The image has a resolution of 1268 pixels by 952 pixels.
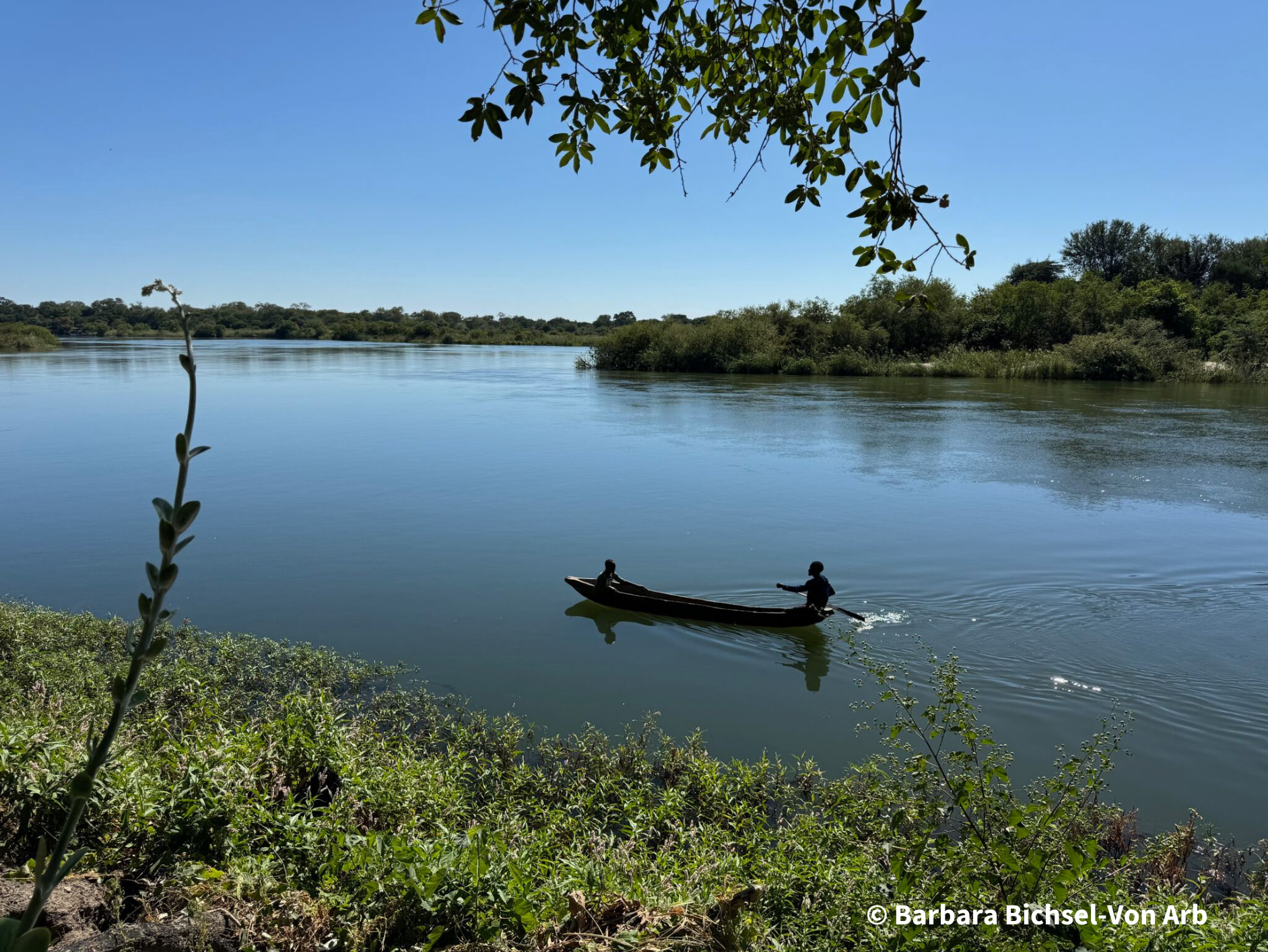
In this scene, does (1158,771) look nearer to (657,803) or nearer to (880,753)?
(880,753)

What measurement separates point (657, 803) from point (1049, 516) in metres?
12.2

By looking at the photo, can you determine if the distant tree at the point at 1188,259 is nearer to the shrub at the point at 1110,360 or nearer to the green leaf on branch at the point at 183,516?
the shrub at the point at 1110,360

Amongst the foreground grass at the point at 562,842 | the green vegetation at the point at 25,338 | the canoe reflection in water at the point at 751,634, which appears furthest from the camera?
the green vegetation at the point at 25,338

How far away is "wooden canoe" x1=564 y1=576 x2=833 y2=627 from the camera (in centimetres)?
971

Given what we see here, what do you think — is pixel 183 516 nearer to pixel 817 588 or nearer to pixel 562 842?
pixel 562 842

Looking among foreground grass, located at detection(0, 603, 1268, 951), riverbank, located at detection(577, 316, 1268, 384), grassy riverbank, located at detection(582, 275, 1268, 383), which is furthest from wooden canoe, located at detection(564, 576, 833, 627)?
riverbank, located at detection(577, 316, 1268, 384)

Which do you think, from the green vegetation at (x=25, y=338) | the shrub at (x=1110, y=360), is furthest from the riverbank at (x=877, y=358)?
the green vegetation at (x=25, y=338)

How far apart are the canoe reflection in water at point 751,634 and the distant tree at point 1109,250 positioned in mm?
74238

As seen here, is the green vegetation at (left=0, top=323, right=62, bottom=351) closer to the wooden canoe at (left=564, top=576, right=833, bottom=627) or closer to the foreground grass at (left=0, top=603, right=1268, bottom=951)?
the wooden canoe at (left=564, top=576, right=833, bottom=627)

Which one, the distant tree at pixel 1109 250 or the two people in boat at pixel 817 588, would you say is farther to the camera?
the distant tree at pixel 1109 250

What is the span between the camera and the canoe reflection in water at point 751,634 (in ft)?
30.0

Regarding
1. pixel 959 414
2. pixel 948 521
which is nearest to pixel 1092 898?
pixel 948 521

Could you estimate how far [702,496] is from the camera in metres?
16.9

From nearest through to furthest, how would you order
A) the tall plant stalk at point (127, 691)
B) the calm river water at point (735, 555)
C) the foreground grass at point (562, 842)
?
1. the tall plant stalk at point (127, 691)
2. the foreground grass at point (562, 842)
3. the calm river water at point (735, 555)
